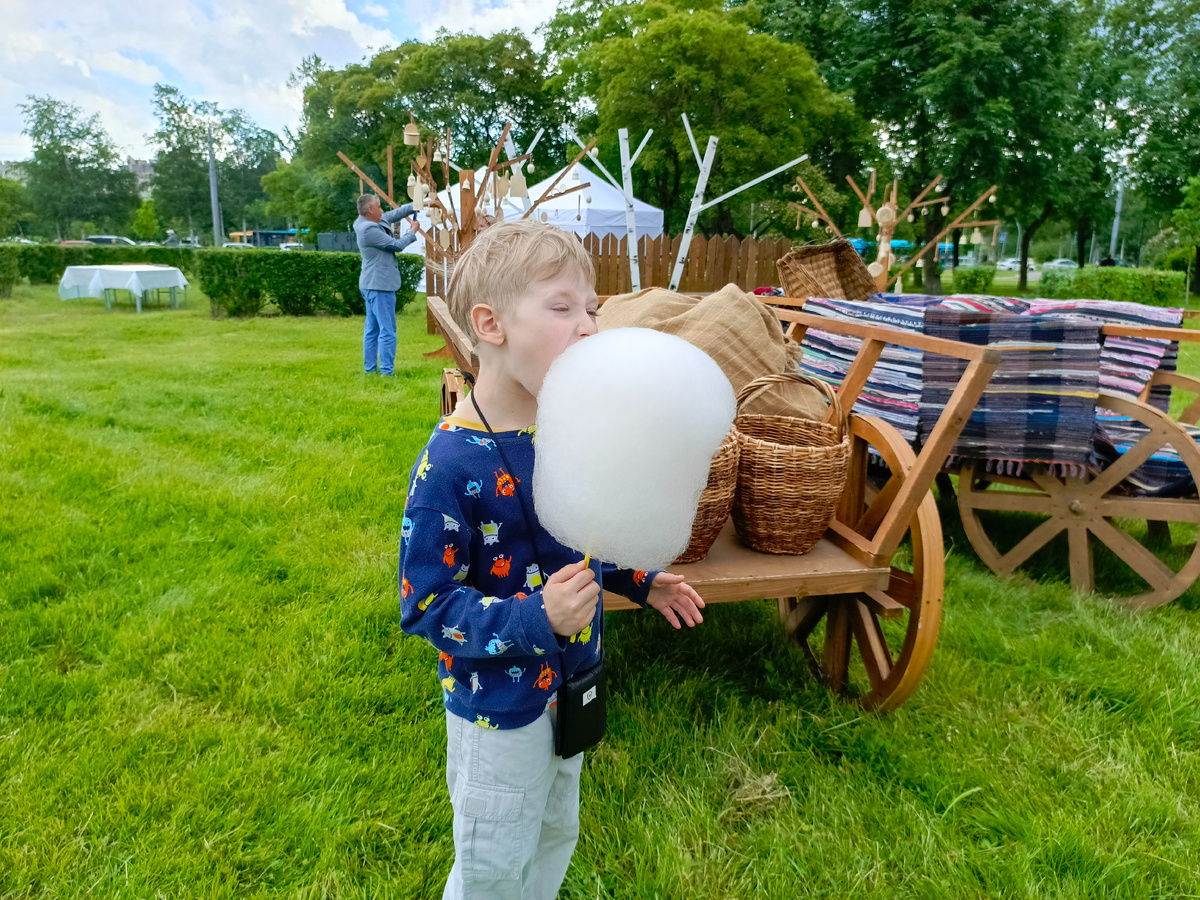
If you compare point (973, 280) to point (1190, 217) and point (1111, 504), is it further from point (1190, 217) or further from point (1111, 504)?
point (1111, 504)

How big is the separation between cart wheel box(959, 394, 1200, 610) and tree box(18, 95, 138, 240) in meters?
49.4

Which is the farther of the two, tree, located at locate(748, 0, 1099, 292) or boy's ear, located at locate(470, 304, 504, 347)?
tree, located at locate(748, 0, 1099, 292)

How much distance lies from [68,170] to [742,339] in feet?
165

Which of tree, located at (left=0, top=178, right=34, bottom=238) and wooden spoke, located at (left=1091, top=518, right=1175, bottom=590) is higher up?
tree, located at (left=0, top=178, right=34, bottom=238)

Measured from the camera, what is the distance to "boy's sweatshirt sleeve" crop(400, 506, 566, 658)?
1.06 m

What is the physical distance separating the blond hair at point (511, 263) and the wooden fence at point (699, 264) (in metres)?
7.97

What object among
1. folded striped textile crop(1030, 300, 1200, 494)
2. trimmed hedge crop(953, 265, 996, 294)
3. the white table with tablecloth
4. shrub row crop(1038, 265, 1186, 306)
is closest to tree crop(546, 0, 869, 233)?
trimmed hedge crop(953, 265, 996, 294)

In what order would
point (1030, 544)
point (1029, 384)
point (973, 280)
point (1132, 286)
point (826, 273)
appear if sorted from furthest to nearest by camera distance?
point (973, 280), point (1132, 286), point (826, 273), point (1030, 544), point (1029, 384)

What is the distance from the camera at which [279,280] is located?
41.4 ft

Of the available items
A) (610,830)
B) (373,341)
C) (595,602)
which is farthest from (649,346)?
(373,341)

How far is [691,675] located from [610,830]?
74cm

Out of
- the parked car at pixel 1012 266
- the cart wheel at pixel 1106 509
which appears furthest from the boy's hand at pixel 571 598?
the parked car at pixel 1012 266

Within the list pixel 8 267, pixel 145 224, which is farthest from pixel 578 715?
pixel 145 224

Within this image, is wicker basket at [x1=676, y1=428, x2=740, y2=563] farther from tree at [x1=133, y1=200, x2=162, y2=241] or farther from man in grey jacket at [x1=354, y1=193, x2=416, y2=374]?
tree at [x1=133, y1=200, x2=162, y2=241]
